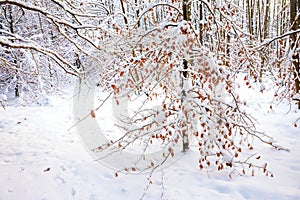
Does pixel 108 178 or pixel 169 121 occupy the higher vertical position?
pixel 169 121

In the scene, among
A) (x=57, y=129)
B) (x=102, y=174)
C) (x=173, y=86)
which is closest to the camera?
(x=173, y=86)

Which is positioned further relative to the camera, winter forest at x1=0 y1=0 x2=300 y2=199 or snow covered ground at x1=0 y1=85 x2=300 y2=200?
snow covered ground at x1=0 y1=85 x2=300 y2=200

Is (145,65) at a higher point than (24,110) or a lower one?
higher

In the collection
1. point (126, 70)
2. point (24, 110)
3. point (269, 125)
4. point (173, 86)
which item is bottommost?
Answer: point (269, 125)

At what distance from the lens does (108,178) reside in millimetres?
4129

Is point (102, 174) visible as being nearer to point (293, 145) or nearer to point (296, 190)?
point (296, 190)

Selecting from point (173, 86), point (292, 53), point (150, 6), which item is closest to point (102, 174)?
point (173, 86)

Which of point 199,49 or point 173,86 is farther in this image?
point 173,86

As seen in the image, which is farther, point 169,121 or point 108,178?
point 108,178

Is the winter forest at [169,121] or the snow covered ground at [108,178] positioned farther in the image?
the snow covered ground at [108,178]

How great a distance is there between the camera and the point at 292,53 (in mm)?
4102

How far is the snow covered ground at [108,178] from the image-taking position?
11.6ft

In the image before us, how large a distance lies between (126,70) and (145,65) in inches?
17.9

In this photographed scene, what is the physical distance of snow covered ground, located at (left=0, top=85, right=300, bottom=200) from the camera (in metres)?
3.54
